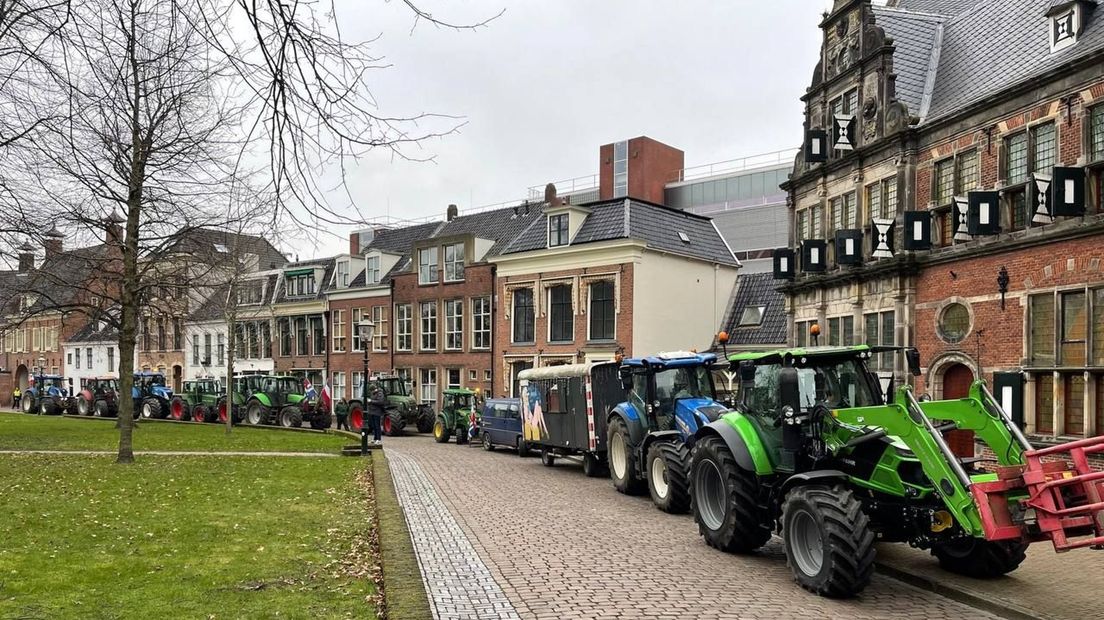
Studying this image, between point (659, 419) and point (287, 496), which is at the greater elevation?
point (659, 419)

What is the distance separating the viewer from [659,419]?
15.2 m

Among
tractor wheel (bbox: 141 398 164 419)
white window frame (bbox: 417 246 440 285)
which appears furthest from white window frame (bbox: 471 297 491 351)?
tractor wheel (bbox: 141 398 164 419)

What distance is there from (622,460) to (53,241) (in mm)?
10969

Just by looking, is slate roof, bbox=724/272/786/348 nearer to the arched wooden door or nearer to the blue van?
the blue van

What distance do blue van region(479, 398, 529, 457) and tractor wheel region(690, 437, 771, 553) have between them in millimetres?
12108

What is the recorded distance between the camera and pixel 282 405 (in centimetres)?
3331

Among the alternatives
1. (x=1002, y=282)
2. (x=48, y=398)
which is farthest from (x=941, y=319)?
(x=48, y=398)

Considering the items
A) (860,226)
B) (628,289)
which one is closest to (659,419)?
(860,226)

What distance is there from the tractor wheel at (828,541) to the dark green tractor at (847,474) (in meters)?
0.01

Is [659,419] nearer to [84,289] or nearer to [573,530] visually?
[573,530]

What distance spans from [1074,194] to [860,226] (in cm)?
664

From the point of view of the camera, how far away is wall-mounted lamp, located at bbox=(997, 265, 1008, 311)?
15923mm

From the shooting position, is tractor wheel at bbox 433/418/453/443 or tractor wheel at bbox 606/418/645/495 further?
tractor wheel at bbox 433/418/453/443

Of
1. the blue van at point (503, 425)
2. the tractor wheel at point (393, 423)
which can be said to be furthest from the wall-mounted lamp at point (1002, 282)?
the tractor wheel at point (393, 423)
